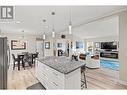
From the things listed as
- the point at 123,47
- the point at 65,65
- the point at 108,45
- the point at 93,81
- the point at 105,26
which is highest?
the point at 105,26

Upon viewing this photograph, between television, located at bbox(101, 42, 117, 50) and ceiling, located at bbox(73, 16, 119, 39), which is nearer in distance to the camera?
ceiling, located at bbox(73, 16, 119, 39)

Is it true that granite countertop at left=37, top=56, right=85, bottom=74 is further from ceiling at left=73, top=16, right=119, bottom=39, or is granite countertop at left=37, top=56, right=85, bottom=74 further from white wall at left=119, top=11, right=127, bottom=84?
ceiling at left=73, top=16, right=119, bottom=39

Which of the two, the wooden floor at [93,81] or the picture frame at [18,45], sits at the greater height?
the picture frame at [18,45]

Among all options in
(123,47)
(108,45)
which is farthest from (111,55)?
(108,45)

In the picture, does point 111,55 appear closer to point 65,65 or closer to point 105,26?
point 105,26

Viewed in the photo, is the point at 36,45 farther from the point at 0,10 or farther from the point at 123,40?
the point at 0,10

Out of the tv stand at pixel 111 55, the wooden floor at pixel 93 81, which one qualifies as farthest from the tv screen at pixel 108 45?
the wooden floor at pixel 93 81

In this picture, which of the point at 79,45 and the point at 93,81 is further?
the point at 79,45

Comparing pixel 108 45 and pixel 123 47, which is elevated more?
pixel 108 45

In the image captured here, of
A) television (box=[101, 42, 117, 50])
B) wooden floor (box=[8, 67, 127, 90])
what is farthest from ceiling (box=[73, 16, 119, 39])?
wooden floor (box=[8, 67, 127, 90])

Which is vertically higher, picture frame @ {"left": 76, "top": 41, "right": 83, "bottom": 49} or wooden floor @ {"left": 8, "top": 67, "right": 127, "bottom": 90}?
picture frame @ {"left": 76, "top": 41, "right": 83, "bottom": 49}

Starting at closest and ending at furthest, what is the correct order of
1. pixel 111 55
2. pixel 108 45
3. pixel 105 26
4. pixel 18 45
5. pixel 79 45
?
1. pixel 111 55
2. pixel 105 26
3. pixel 108 45
4. pixel 18 45
5. pixel 79 45

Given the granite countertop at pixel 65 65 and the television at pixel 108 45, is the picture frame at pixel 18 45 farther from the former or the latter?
the granite countertop at pixel 65 65
